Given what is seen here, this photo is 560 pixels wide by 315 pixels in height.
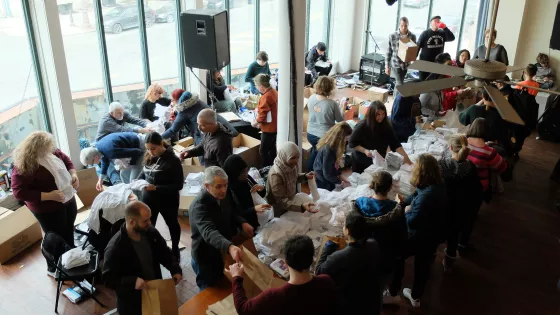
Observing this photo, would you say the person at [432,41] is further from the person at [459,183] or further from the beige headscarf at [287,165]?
the beige headscarf at [287,165]

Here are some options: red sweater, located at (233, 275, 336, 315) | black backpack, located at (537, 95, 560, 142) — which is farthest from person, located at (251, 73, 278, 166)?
black backpack, located at (537, 95, 560, 142)

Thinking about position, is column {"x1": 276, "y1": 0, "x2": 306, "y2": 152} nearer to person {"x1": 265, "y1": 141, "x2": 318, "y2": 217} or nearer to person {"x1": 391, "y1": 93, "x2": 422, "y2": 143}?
person {"x1": 265, "y1": 141, "x2": 318, "y2": 217}

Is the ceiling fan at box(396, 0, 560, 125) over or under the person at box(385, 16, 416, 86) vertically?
over

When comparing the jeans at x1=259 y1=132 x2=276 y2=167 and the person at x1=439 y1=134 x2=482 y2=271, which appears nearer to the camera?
the person at x1=439 y1=134 x2=482 y2=271

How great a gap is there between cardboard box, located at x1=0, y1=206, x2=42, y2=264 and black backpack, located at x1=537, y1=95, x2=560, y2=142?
700 cm

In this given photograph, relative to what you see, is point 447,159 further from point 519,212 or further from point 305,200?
point 519,212

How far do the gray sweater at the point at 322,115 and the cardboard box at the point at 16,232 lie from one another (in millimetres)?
2961

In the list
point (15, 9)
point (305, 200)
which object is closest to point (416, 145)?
point (305, 200)

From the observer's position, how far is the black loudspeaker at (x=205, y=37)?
5.61 m

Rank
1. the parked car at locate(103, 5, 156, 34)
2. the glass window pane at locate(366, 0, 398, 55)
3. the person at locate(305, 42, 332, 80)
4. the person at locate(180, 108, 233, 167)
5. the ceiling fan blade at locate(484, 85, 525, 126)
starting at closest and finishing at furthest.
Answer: the ceiling fan blade at locate(484, 85, 525, 126)
the person at locate(180, 108, 233, 167)
the parked car at locate(103, 5, 156, 34)
the person at locate(305, 42, 332, 80)
the glass window pane at locate(366, 0, 398, 55)

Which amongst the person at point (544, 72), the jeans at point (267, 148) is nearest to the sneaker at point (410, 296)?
the jeans at point (267, 148)

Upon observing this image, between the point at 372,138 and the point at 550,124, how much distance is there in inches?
166

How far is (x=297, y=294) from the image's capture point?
2367 mm

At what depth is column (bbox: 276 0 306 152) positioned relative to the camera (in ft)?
14.8
